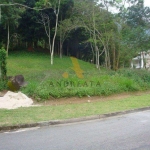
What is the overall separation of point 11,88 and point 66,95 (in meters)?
3.45

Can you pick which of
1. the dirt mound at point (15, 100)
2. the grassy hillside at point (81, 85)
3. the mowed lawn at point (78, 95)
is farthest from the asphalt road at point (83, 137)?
the grassy hillside at point (81, 85)

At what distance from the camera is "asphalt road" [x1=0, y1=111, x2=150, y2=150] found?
4.73 m

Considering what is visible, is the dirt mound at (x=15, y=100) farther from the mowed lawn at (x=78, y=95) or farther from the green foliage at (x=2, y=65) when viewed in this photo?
the green foliage at (x=2, y=65)

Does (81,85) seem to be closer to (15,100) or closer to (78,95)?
(78,95)

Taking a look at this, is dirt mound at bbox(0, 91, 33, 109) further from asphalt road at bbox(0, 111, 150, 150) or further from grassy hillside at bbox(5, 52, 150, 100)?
asphalt road at bbox(0, 111, 150, 150)

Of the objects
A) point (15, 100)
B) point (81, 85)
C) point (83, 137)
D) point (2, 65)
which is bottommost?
point (83, 137)

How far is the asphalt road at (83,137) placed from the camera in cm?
473

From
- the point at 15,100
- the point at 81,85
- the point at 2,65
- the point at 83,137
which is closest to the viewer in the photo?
the point at 83,137

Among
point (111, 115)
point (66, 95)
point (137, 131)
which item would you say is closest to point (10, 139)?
point (137, 131)

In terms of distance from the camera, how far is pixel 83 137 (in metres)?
5.48

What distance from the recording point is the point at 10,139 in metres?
5.49

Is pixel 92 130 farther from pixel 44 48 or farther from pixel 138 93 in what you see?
pixel 44 48

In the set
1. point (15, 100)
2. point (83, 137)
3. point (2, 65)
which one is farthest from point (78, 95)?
point (83, 137)

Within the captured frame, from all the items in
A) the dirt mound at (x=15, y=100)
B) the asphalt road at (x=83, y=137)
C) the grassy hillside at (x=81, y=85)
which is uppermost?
the grassy hillside at (x=81, y=85)
